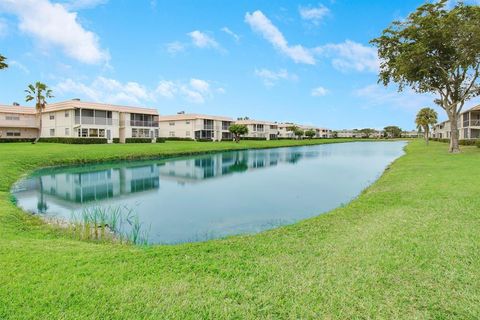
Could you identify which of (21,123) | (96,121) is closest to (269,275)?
(96,121)

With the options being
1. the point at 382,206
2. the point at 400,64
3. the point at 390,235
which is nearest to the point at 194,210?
the point at 382,206

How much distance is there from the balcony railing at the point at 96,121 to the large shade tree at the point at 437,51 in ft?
129

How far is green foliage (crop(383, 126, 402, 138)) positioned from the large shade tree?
134 meters

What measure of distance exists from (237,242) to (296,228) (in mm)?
1787

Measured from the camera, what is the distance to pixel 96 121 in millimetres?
48750

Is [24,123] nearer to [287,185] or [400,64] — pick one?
[287,185]

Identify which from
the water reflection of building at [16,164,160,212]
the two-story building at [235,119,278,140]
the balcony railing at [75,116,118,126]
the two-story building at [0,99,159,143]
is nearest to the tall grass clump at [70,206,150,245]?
the water reflection of building at [16,164,160,212]

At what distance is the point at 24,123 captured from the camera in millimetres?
51844

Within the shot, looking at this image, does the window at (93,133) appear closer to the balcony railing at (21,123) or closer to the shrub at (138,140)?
the shrub at (138,140)

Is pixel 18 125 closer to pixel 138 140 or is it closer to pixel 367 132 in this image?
pixel 138 140

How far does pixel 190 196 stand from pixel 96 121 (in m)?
38.8

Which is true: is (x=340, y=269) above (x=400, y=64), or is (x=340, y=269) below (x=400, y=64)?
below

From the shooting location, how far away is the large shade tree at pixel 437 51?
26609mm

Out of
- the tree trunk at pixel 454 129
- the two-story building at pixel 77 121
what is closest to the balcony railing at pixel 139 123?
the two-story building at pixel 77 121
